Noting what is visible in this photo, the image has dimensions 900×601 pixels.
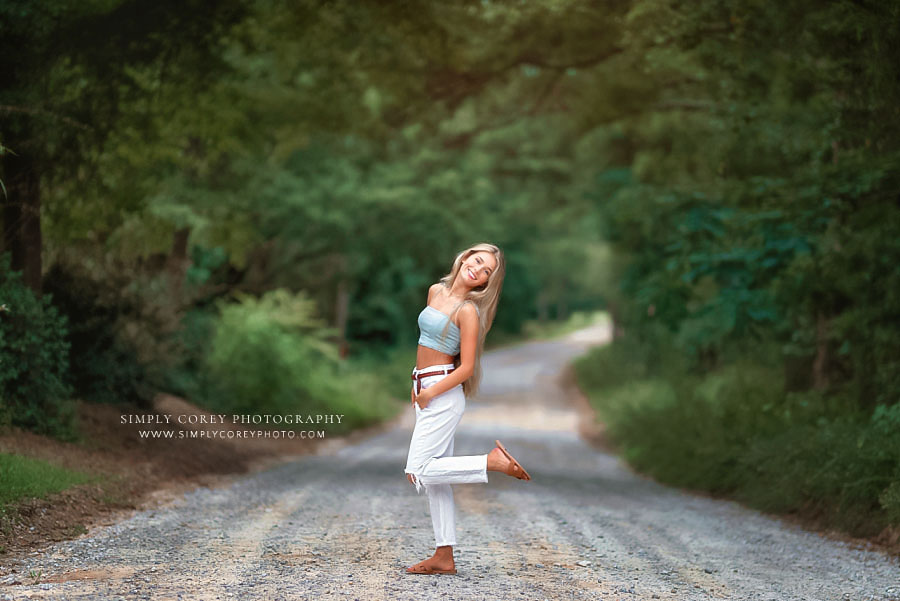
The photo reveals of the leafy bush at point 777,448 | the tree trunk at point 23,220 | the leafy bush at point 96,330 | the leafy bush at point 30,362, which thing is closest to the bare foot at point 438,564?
the leafy bush at point 777,448

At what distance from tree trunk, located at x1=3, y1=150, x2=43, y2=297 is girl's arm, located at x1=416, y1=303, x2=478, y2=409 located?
20.0 feet

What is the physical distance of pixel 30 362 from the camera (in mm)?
9562

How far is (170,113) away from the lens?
11.5 meters

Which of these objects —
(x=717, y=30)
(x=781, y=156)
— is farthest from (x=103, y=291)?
(x=781, y=156)

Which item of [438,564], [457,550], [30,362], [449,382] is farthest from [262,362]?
[449,382]

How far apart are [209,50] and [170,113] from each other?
0.92 m

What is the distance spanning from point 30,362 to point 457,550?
5186 millimetres

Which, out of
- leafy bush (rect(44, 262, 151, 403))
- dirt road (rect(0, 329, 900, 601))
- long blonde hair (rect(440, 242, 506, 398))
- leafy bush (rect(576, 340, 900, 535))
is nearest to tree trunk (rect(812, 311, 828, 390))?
leafy bush (rect(576, 340, 900, 535))

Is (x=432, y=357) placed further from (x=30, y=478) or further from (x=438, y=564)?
(x=30, y=478)

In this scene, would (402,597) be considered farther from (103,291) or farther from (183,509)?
(103,291)

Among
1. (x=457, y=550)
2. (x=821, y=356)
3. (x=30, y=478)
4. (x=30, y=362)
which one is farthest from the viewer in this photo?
(x=821, y=356)

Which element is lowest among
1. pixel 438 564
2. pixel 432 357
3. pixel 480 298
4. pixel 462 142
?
pixel 438 564

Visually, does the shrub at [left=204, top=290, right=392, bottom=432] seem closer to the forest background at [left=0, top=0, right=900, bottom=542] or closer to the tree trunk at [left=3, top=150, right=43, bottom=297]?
the forest background at [left=0, top=0, right=900, bottom=542]

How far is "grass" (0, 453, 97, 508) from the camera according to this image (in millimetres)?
7422
